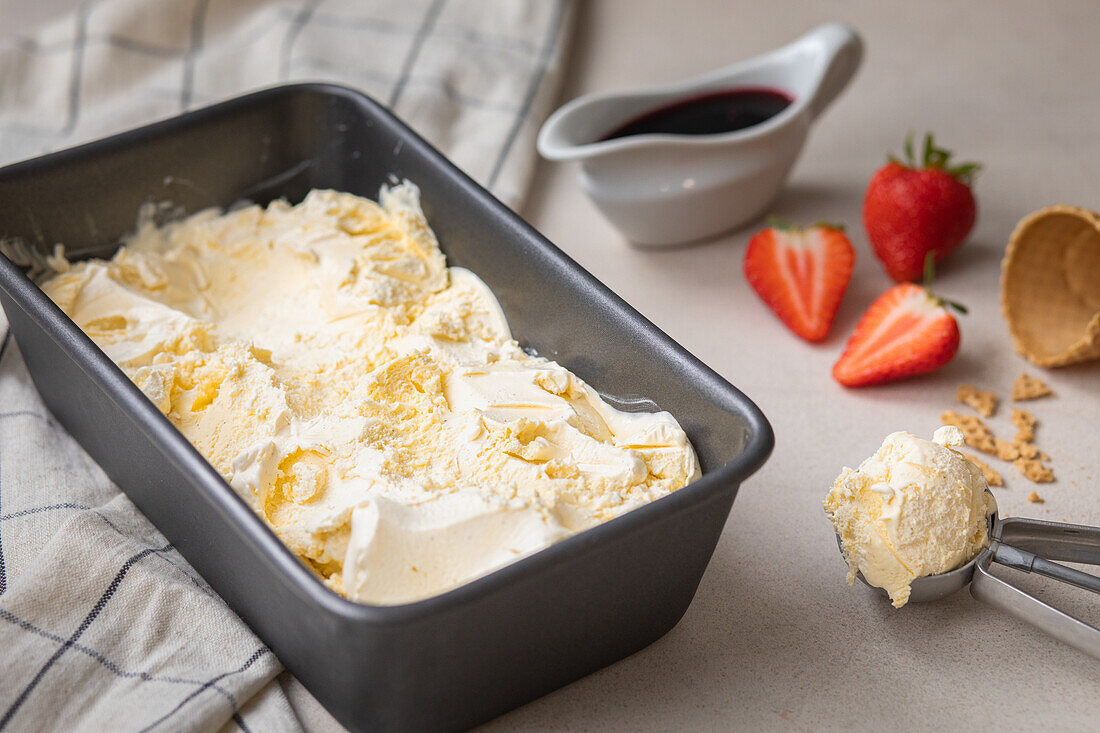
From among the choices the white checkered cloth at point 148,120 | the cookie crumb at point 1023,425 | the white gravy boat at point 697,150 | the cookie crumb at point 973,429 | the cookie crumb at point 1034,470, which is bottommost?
the white checkered cloth at point 148,120

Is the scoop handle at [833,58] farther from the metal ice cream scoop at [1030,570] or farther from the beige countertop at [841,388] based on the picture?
the metal ice cream scoop at [1030,570]

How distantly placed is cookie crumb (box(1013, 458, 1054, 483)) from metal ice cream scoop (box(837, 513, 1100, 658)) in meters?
0.18

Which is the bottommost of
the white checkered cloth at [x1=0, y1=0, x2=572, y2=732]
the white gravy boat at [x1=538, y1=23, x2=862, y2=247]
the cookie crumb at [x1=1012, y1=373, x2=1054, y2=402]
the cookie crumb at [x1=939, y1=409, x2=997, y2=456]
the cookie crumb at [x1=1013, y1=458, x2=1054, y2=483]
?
the white checkered cloth at [x1=0, y1=0, x2=572, y2=732]

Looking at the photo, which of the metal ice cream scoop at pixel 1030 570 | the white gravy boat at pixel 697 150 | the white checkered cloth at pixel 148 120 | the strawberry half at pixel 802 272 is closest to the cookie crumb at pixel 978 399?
the strawberry half at pixel 802 272

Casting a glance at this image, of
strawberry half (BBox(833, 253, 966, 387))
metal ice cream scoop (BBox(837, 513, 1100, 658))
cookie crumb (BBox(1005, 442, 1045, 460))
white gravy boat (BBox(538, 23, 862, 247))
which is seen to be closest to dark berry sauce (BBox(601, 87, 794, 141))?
white gravy boat (BBox(538, 23, 862, 247))

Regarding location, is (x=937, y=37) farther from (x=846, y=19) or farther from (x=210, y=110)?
(x=210, y=110)

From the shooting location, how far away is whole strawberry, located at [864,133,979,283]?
1.57 meters

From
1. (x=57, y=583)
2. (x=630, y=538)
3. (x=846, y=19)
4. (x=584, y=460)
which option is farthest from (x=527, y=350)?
(x=846, y=19)

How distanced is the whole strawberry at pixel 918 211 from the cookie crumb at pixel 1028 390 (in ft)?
0.78

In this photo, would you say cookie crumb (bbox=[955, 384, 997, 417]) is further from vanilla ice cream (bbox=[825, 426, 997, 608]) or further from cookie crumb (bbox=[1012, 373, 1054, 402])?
vanilla ice cream (bbox=[825, 426, 997, 608])

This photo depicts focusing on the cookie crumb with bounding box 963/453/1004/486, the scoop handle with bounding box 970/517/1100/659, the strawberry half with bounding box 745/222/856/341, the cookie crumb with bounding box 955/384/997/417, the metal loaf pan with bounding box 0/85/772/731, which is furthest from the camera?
the strawberry half with bounding box 745/222/856/341

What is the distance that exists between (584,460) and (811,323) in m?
0.58

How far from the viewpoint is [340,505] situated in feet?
3.43

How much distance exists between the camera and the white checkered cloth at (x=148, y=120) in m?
1.04
